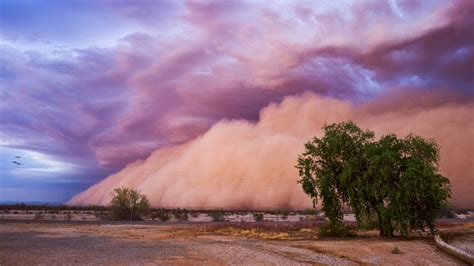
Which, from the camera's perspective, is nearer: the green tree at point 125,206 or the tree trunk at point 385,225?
the tree trunk at point 385,225

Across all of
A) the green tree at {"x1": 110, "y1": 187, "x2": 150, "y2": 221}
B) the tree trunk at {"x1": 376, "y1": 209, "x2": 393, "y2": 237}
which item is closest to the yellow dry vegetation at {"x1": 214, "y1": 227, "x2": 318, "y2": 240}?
the tree trunk at {"x1": 376, "y1": 209, "x2": 393, "y2": 237}

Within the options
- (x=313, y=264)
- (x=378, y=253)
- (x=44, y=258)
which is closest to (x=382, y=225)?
(x=378, y=253)

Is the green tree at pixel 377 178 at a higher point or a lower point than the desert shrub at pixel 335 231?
higher

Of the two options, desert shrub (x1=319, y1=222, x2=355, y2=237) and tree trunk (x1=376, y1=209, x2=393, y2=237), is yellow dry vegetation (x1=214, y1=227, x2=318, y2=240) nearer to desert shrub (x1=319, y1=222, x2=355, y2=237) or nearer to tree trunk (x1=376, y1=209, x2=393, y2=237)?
desert shrub (x1=319, y1=222, x2=355, y2=237)

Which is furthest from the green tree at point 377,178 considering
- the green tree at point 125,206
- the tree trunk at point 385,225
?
the green tree at point 125,206

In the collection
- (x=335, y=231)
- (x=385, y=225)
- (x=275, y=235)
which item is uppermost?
(x=385, y=225)

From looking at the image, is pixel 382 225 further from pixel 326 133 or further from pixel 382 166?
pixel 326 133

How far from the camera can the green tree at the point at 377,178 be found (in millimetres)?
35094

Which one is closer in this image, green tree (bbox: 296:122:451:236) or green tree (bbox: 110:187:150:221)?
green tree (bbox: 296:122:451:236)

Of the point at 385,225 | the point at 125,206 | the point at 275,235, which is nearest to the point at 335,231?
the point at 385,225

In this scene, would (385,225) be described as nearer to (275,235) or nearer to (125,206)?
(275,235)

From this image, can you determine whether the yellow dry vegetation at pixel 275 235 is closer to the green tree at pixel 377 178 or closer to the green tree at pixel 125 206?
the green tree at pixel 377 178

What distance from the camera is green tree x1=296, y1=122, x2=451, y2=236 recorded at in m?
35.1

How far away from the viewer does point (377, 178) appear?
36062mm
